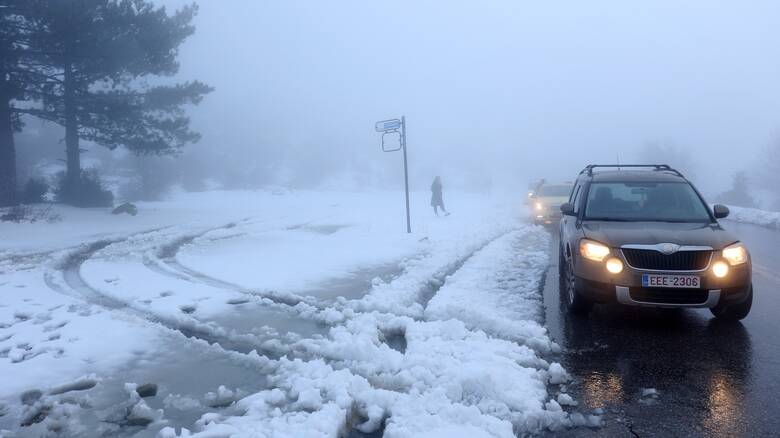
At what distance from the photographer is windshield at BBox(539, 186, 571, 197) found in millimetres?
17594

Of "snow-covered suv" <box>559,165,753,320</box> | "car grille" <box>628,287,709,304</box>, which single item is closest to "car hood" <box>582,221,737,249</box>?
"snow-covered suv" <box>559,165,753,320</box>

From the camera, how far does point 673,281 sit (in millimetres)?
5246

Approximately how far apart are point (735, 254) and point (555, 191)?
1273 centimetres

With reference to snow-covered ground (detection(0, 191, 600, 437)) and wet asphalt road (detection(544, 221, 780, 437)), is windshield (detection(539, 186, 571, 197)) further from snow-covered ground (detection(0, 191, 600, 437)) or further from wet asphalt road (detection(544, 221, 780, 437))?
wet asphalt road (detection(544, 221, 780, 437))

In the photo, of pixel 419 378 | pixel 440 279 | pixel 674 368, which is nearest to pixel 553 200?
pixel 440 279

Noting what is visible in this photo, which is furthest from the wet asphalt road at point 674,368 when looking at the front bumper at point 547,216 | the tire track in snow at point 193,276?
the front bumper at point 547,216

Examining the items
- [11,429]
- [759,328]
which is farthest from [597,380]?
[11,429]

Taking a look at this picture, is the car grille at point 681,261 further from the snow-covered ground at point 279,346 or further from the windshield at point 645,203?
the snow-covered ground at point 279,346

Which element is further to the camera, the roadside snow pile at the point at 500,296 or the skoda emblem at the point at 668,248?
the roadside snow pile at the point at 500,296

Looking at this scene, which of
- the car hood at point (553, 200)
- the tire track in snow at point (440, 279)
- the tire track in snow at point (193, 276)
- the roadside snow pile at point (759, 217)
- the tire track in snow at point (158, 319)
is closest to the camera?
the tire track in snow at point (158, 319)

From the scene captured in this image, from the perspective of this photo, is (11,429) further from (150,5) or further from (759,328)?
(150,5)

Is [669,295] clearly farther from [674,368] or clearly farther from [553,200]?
[553,200]

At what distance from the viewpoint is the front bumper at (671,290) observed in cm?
523

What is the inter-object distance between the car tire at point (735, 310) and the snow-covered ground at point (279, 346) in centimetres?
195
